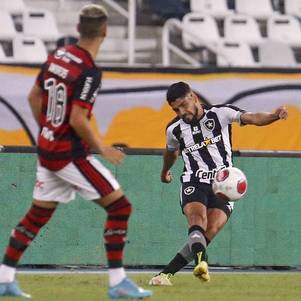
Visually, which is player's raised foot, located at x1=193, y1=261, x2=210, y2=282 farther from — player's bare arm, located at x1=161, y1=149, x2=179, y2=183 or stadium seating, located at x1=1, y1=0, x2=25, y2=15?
stadium seating, located at x1=1, y1=0, x2=25, y2=15

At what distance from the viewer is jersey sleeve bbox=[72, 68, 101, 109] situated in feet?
29.0

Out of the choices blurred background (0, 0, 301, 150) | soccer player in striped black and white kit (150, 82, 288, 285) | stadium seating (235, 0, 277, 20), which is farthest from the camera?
stadium seating (235, 0, 277, 20)

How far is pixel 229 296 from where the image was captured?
32.5ft

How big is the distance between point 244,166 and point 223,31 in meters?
6.63

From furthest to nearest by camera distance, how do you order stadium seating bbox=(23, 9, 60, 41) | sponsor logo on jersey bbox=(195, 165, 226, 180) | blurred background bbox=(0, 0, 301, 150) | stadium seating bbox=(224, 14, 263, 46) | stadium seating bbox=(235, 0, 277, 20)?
stadium seating bbox=(235, 0, 277, 20) < stadium seating bbox=(224, 14, 263, 46) < stadium seating bbox=(23, 9, 60, 41) < blurred background bbox=(0, 0, 301, 150) < sponsor logo on jersey bbox=(195, 165, 226, 180)

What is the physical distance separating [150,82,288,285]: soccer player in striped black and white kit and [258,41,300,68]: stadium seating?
25.1 feet

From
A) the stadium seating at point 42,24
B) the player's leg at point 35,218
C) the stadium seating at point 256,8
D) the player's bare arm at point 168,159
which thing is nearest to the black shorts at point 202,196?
the player's bare arm at point 168,159

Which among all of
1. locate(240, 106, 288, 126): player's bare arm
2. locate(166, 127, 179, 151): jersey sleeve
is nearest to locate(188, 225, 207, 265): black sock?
locate(166, 127, 179, 151): jersey sleeve

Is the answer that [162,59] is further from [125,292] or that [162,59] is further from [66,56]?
[125,292]

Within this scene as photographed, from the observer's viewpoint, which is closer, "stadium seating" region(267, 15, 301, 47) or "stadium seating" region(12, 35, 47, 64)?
"stadium seating" region(12, 35, 47, 64)

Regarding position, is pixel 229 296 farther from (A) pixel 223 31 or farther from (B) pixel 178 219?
(A) pixel 223 31

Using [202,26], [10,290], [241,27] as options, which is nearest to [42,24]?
[202,26]

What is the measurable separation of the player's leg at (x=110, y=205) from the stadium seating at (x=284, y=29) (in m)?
10.5

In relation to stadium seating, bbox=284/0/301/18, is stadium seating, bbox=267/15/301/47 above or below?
below
